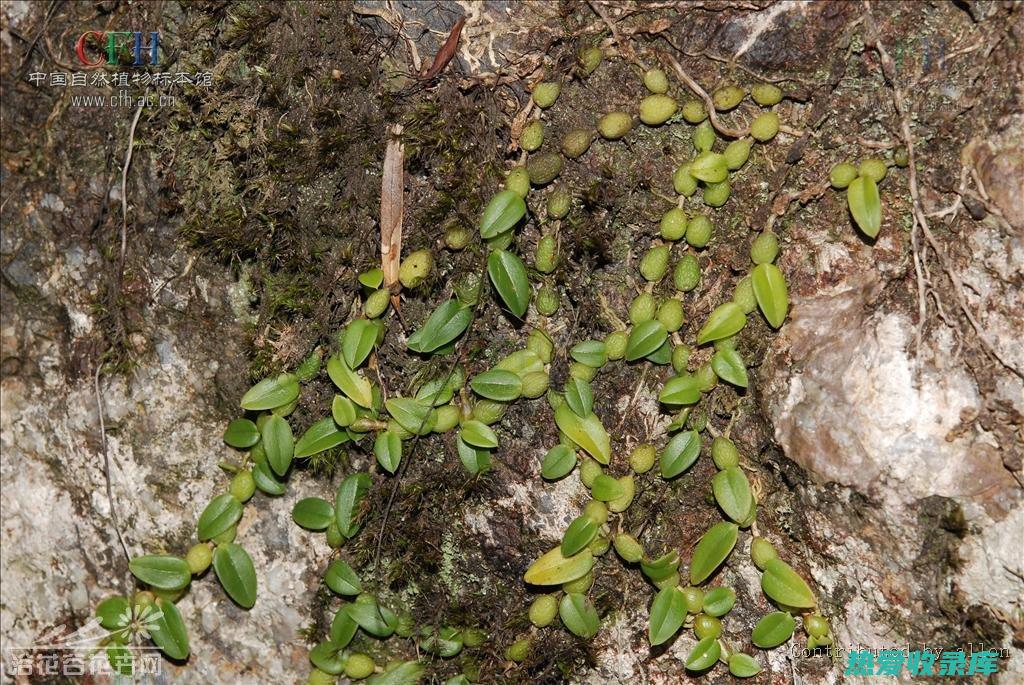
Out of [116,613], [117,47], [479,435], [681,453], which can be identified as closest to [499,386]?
[479,435]

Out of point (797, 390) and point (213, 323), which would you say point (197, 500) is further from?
point (797, 390)

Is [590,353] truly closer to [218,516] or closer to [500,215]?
[500,215]

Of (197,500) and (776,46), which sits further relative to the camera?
(197,500)

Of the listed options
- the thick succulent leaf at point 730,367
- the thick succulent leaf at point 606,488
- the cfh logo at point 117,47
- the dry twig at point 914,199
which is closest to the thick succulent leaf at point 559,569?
the thick succulent leaf at point 606,488

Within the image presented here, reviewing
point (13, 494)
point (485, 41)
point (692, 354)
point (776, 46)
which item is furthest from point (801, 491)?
point (13, 494)

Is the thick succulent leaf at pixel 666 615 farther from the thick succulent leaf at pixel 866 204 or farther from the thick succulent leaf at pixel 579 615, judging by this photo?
the thick succulent leaf at pixel 866 204

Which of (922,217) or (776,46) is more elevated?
(776,46)

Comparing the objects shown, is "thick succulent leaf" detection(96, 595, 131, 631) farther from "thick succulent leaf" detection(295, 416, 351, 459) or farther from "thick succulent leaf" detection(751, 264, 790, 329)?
"thick succulent leaf" detection(751, 264, 790, 329)
